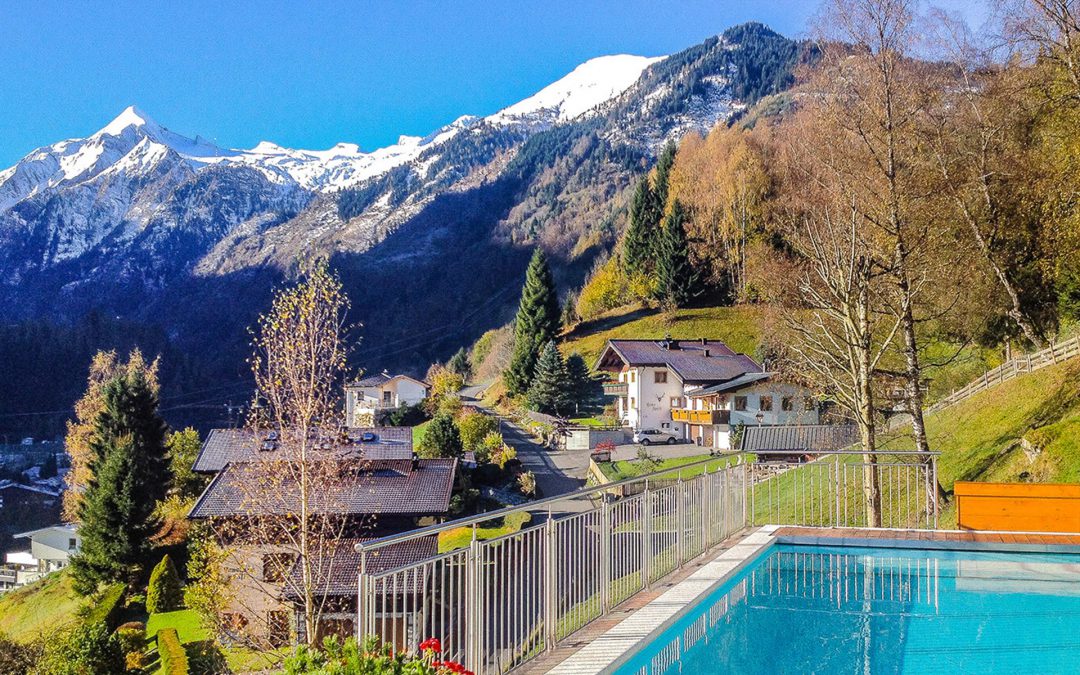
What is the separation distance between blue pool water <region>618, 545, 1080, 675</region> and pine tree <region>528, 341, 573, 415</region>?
4442 centimetres

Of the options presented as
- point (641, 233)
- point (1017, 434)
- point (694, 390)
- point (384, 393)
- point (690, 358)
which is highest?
point (641, 233)

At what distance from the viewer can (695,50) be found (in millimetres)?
194625

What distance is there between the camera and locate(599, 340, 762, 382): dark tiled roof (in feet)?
173

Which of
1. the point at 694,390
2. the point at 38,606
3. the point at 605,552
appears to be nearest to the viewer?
the point at 605,552

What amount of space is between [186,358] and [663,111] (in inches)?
4442

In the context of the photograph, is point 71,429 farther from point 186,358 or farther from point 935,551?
point 186,358

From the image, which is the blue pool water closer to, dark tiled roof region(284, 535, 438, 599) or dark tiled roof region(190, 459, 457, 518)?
dark tiled roof region(284, 535, 438, 599)

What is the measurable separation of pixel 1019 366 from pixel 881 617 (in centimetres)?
1910

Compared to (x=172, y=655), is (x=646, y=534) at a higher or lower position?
higher

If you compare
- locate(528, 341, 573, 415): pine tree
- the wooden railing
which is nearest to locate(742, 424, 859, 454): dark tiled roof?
the wooden railing

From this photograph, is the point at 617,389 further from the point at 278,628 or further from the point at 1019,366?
the point at 278,628

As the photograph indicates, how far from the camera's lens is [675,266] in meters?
64.2

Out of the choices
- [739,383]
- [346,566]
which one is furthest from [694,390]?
[346,566]

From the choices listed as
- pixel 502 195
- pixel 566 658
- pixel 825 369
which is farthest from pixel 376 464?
pixel 502 195
